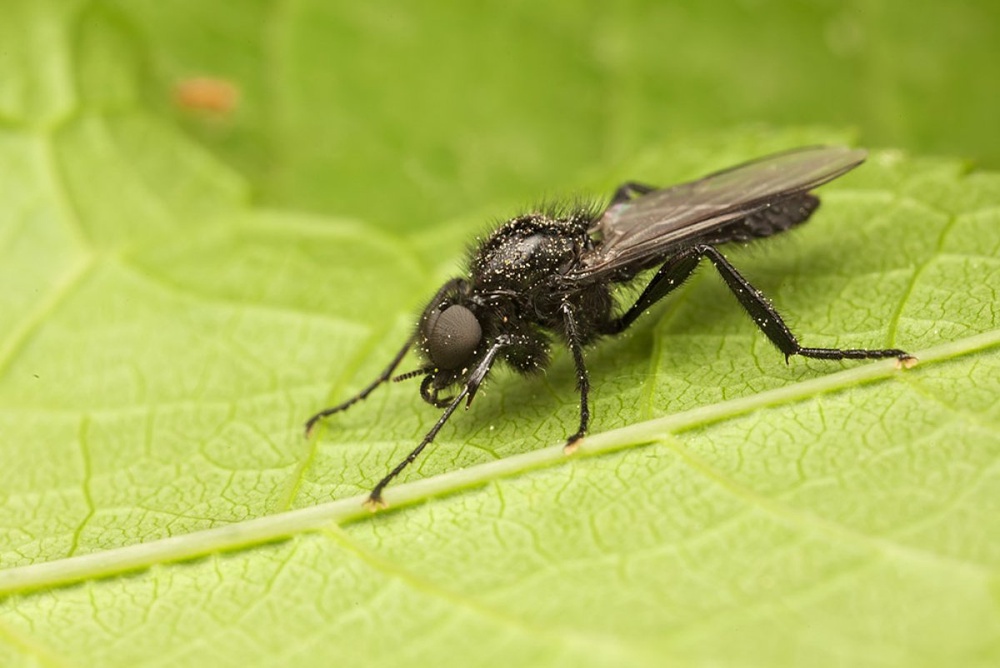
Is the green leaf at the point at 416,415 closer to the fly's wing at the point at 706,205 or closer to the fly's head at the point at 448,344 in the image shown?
the fly's head at the point at 448,344

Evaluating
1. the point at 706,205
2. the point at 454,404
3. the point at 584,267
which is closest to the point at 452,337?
the point at 454,404

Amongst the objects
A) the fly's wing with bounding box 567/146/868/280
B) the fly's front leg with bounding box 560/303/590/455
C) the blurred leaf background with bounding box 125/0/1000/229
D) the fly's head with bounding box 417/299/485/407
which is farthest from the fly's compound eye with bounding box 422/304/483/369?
the blurred leaf background with bounding box 125/0/1000/229

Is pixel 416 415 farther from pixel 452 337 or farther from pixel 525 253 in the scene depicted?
pixel 525 253

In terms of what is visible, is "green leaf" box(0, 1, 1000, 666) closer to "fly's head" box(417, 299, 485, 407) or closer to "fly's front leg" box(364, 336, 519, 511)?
"fly's front leg" box(364, 336, 519, 511)

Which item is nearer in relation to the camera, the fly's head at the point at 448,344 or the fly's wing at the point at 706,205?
the fly's head at the point at 448,344

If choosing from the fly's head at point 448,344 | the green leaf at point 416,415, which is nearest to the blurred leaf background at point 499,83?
the green leaf at point 416,415

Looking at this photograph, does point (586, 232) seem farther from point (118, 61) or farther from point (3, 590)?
point (118, 61)
